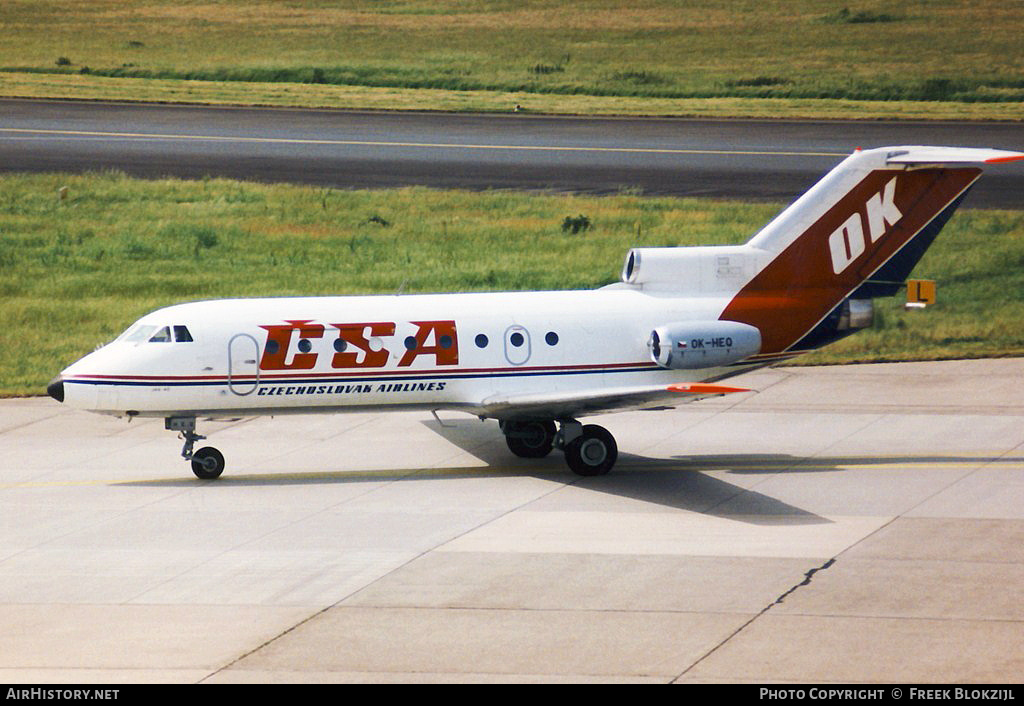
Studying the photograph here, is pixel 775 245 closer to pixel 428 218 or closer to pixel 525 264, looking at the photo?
pixel 525 264

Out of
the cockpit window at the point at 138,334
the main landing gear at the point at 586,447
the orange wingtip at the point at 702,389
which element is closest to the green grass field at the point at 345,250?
the cockpit window at the point at 138,334

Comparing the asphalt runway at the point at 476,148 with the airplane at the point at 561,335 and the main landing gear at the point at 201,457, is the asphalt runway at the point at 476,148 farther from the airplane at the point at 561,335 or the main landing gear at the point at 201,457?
the main landing gear at the point at 201,457

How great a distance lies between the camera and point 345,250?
4378cm

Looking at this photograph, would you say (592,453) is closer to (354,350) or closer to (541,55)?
(354,350)

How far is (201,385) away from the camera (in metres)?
25.2

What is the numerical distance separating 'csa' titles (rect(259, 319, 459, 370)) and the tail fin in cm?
499

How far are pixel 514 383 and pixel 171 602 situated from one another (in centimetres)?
844

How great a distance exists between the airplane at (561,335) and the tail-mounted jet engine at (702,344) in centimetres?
2

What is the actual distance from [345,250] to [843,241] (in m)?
20.1

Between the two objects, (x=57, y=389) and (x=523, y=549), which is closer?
(x=523, y=549)

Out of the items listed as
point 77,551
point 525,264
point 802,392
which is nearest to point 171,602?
point 77,551

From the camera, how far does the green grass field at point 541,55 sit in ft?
207

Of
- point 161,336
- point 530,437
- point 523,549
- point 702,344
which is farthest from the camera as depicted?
point 530,437

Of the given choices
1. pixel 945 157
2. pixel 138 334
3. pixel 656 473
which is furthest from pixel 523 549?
pixel 945 157
